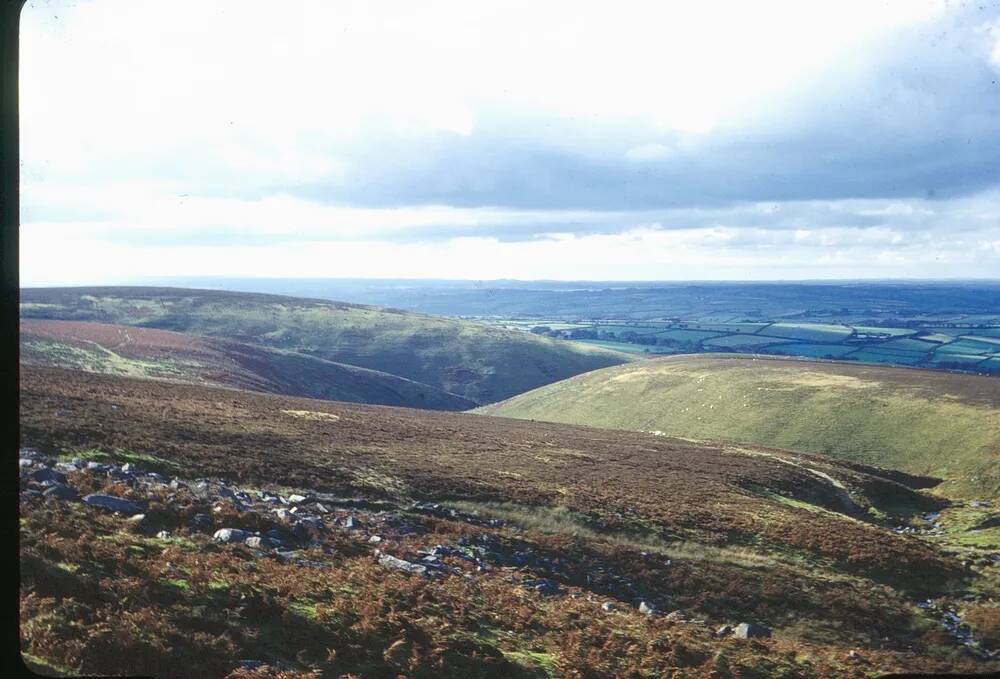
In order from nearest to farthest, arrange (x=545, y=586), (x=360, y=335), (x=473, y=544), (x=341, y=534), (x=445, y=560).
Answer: (x=545, y=586) → (x=341, y=534) → (x=445, y=560) → (x=473, y=544) → (x=360, y=335)

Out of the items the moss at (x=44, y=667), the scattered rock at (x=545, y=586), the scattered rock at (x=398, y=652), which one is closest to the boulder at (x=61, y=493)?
the moss at (x=44, y=667)

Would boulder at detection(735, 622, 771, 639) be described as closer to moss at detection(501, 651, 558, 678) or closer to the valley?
the valley

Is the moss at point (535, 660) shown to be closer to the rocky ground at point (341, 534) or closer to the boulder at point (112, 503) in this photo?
the rocky ground at point (341, 534)

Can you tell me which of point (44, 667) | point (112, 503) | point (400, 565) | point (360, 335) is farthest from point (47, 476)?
point (360, 335)

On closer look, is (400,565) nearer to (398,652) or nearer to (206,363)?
(398,652)

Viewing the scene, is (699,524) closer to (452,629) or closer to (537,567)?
(537,567)
